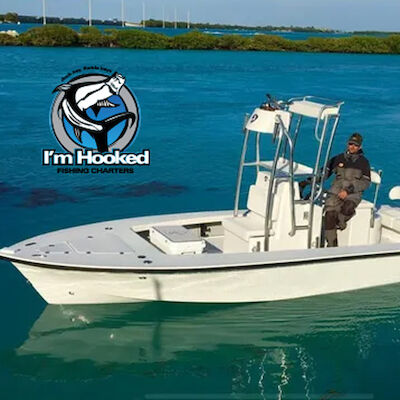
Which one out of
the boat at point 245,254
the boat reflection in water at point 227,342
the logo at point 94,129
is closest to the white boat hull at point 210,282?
the boat at point 245,254

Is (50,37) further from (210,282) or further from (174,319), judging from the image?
(210,282)

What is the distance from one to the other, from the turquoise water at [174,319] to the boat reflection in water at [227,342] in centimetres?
1

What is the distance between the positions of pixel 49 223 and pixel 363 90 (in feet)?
82.8

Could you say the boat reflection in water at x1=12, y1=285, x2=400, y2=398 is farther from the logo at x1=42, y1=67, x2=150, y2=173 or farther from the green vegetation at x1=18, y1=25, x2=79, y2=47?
the green vegetation at x1=18, y1=25, x2=79, y2=47

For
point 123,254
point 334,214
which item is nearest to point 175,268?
point 123,254

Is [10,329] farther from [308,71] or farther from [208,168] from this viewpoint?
[308,71]

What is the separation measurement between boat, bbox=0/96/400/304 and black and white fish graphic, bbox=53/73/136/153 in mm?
8978

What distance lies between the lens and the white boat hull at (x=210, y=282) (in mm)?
7449

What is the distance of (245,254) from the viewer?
25.3 ft

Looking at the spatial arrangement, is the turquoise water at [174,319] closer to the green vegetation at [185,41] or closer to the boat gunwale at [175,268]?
the boat gunwale at [175,268]

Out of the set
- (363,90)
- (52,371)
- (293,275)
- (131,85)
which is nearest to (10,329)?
(52,371)

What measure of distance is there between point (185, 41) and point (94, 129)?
47.1m

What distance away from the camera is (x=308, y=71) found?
143 ft

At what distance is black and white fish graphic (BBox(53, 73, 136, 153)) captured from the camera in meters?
17.4
